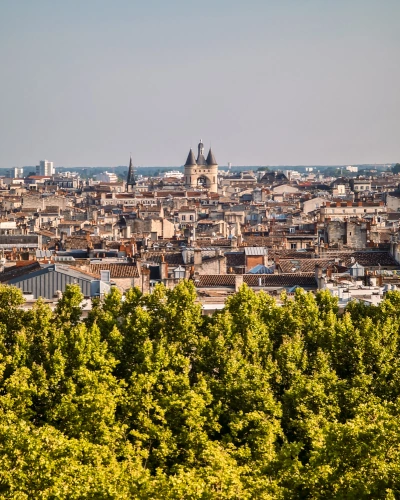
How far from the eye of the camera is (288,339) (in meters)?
37.3

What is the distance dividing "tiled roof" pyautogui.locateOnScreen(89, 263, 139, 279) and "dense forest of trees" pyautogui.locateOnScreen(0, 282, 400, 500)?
10.6 meters

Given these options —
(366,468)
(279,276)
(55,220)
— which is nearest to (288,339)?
(366,468)

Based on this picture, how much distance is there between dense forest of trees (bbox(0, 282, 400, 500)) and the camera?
26.1 m

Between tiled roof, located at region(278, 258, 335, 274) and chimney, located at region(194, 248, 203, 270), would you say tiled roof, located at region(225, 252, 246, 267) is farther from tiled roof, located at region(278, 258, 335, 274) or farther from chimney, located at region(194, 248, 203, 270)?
chimney, located at region(194, 248, 203, 270)

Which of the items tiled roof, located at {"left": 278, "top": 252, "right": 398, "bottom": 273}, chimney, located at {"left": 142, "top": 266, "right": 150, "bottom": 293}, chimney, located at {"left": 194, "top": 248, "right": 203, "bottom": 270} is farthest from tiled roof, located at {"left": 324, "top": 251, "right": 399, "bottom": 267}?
chimney, located at {"left": 142, "top": 266, "right": 150, "bottom": 293}

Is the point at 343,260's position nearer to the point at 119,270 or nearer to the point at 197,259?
the point at 197,259

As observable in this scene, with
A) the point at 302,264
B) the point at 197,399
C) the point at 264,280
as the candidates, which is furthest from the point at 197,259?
the point at 197,399

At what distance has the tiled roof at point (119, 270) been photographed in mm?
52375

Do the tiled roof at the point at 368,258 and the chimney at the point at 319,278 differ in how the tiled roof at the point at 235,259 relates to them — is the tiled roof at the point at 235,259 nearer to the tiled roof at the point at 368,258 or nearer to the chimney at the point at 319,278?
the tiled roof at the point at 368,258

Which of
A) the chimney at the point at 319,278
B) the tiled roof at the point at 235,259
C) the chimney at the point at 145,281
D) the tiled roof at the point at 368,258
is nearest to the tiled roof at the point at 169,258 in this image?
the tiled roof at the point at 235,259

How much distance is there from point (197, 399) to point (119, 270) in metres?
21.8

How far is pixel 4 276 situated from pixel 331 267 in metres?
16.3

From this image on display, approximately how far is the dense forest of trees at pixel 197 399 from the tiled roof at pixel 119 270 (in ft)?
34.8

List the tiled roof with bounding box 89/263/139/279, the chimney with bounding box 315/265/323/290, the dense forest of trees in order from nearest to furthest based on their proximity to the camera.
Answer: the dense forest of trees < the chimney with bounding box 315/265/323/290 < the tiled roof with bounding box 89/263/139/279
